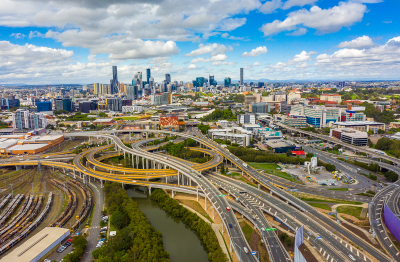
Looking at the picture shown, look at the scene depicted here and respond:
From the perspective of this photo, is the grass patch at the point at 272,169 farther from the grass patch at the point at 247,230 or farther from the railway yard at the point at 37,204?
the railway yard at the point at 37,204

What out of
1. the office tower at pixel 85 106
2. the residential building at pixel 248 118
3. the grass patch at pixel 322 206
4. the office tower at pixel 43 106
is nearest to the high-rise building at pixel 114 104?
the office tower at pixel 85 106

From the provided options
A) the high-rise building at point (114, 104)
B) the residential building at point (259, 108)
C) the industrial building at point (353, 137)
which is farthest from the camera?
the high-rise building at point (114, 104)

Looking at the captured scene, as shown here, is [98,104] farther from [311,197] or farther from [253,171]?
[311,197]

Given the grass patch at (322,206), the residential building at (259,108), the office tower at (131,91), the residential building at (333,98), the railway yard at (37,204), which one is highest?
the office tower at (131,91)

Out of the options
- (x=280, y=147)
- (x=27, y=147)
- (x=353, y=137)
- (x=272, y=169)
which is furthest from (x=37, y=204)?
(x=353, y=137)

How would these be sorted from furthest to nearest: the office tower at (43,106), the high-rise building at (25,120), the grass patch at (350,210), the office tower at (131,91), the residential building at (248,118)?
the office tower at (131,91), the office tower at (43,106), the residential building at (248,118), the high-rise building at (25,120), the grass patch at (350,210)

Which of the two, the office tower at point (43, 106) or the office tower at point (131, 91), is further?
the office tower at point (131, 91)
